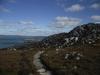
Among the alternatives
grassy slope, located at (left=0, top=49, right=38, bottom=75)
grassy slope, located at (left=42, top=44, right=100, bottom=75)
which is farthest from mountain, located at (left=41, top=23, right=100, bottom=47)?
grassy slope, located at (left=42, top=44, right=100, bottom=75)

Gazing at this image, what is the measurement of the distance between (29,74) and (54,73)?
10.9 ft

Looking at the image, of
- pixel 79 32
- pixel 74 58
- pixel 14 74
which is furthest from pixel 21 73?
pixel 79 32

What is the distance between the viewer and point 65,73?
24594 millimetres

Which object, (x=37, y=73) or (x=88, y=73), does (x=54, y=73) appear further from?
(x=88, y=73)

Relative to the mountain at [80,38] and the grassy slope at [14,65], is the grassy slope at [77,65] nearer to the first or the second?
the grassy slope at [14,65]

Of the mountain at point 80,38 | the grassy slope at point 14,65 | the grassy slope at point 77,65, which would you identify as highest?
the mountain at point 80,38

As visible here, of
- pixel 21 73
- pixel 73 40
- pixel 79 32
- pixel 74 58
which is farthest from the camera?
pixel 79 32

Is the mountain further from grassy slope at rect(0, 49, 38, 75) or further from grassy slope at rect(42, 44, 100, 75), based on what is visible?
grassy slope at rect(42, 44, 100, 75)

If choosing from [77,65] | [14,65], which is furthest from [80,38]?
[77,65]

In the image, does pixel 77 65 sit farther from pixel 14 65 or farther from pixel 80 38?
pixel 80 38

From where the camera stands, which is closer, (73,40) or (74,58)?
(74,58)

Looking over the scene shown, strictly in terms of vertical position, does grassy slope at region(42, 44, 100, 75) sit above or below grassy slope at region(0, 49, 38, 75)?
above

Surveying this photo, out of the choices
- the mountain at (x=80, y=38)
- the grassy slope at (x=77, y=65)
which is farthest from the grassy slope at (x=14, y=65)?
the mountain at (x=80, y=38)

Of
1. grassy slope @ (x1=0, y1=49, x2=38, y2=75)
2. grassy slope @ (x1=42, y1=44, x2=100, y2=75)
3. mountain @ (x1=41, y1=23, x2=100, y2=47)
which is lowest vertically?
grassy slope @ (x1=0, y1=49, x2=38, y2=75)
